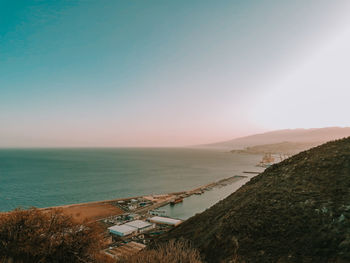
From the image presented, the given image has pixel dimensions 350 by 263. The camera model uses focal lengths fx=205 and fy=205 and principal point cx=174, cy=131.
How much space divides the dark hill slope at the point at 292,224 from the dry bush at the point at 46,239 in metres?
5.83

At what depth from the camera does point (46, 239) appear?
10.8m

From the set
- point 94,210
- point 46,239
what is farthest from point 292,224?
point 94,210

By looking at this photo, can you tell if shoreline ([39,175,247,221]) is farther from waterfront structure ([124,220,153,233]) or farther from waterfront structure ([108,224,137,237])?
waterfront structure ([124,220,153,233])

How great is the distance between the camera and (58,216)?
12.2 metres

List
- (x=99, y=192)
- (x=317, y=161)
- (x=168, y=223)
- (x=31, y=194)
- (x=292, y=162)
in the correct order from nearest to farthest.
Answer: (x=317, y=161) → (x=292, y=162) → (x=168, y=223) → (x=31, y=194) → (x=99, y=192)

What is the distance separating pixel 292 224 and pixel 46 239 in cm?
1244

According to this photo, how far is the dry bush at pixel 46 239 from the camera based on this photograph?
10039 millimetres

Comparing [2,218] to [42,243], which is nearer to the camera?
[42,243]

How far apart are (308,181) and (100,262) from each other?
13502 millimetres

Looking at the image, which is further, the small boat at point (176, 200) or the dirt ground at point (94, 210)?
the small boat at point (176, 200)

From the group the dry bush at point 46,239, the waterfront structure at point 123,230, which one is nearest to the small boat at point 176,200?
the waterfront structure at point 123,230

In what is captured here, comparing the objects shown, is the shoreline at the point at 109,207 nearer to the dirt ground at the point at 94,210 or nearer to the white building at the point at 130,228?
the dirt ground at the point at 94,210

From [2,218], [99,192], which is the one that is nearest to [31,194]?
[99,192]

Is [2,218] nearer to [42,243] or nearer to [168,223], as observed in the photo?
[42,243]
